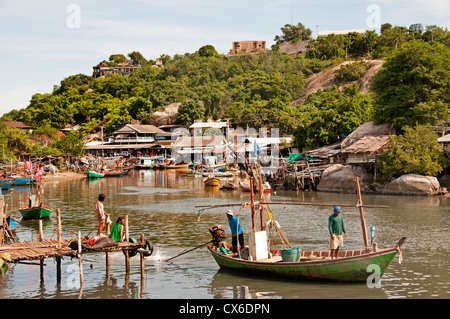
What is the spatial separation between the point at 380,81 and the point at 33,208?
34105 mm

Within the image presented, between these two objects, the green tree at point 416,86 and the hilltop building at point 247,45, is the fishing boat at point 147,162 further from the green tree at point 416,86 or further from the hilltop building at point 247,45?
the hilltop building at point 247,45

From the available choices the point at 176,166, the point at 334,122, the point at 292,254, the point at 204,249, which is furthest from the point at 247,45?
the point at 292,254

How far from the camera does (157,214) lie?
115 feet

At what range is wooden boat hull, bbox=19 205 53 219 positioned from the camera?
32.5m

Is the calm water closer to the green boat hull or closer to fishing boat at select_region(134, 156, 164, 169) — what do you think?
the green boat hull

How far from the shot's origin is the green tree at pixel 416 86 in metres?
44.5

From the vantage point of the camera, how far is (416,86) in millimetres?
45219

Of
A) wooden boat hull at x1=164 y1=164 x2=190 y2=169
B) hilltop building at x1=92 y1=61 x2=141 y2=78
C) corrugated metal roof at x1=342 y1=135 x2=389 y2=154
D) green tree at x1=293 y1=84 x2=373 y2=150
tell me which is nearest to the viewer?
corrugated metal roof at x1=342 y1=135 x2=389 y2=154

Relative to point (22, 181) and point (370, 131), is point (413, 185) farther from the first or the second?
point (22, 181)

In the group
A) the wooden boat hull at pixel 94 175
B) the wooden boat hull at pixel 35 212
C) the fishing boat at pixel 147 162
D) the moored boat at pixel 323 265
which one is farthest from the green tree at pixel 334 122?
the moored boat at pixel 323 265

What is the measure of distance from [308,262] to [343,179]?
102ft

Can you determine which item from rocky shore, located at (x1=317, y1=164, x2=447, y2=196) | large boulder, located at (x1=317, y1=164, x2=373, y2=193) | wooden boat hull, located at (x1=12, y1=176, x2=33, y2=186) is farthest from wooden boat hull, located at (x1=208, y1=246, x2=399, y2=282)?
wooden boat hull, located at (x1=12, y1=176, x2=33, y2=186)

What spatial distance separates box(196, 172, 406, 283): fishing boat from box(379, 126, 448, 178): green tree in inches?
1007
